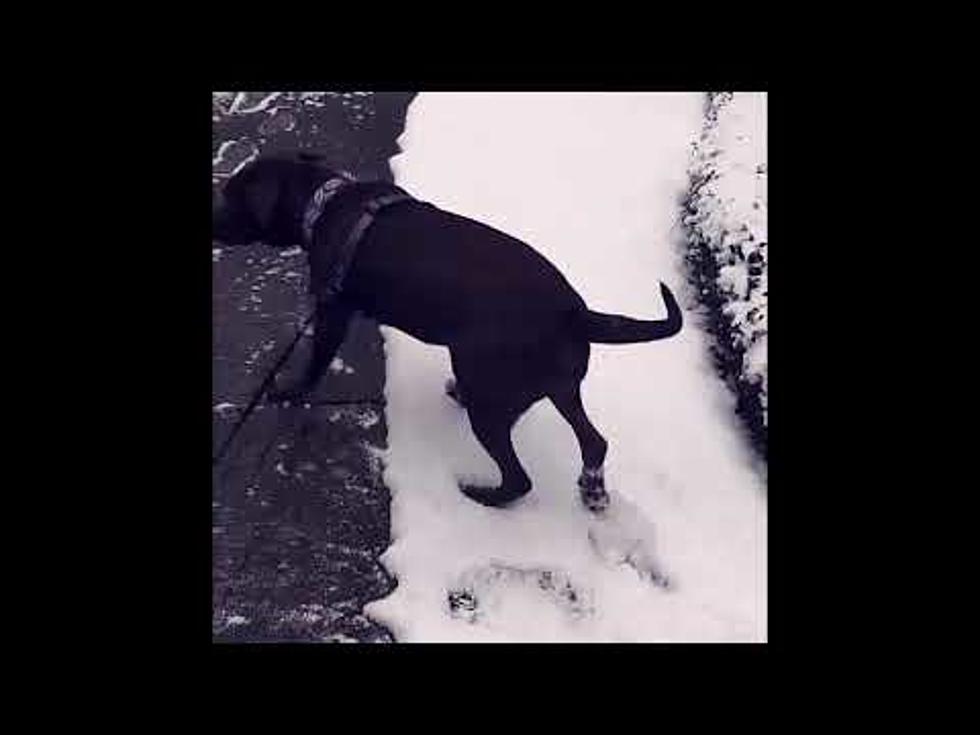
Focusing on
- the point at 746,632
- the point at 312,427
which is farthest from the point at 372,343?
the point at 746,632

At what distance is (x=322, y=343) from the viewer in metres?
A: 3.36

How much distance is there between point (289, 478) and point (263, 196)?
106 centimetres

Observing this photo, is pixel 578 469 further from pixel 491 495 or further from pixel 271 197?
pixel 271 197

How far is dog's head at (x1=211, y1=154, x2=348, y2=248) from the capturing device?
125 inches

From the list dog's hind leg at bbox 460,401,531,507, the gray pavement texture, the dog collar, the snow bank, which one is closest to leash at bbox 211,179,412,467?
the dog collar

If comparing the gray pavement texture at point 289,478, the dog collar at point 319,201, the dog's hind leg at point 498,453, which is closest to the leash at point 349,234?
the dog collar at point 319,201

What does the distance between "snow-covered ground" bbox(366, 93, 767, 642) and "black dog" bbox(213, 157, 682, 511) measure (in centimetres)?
20

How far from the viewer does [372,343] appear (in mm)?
3973

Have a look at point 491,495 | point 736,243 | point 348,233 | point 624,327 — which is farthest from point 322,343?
point 736,243

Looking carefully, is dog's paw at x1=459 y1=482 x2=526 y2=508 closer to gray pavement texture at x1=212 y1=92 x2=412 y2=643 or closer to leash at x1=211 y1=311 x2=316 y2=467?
gray pavement texture at x1=212 y1=92 x2=412 y2=643

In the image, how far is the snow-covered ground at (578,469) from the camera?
9.75ft

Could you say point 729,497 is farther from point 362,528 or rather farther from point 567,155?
point 567,155

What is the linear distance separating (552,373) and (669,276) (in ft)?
5.88
